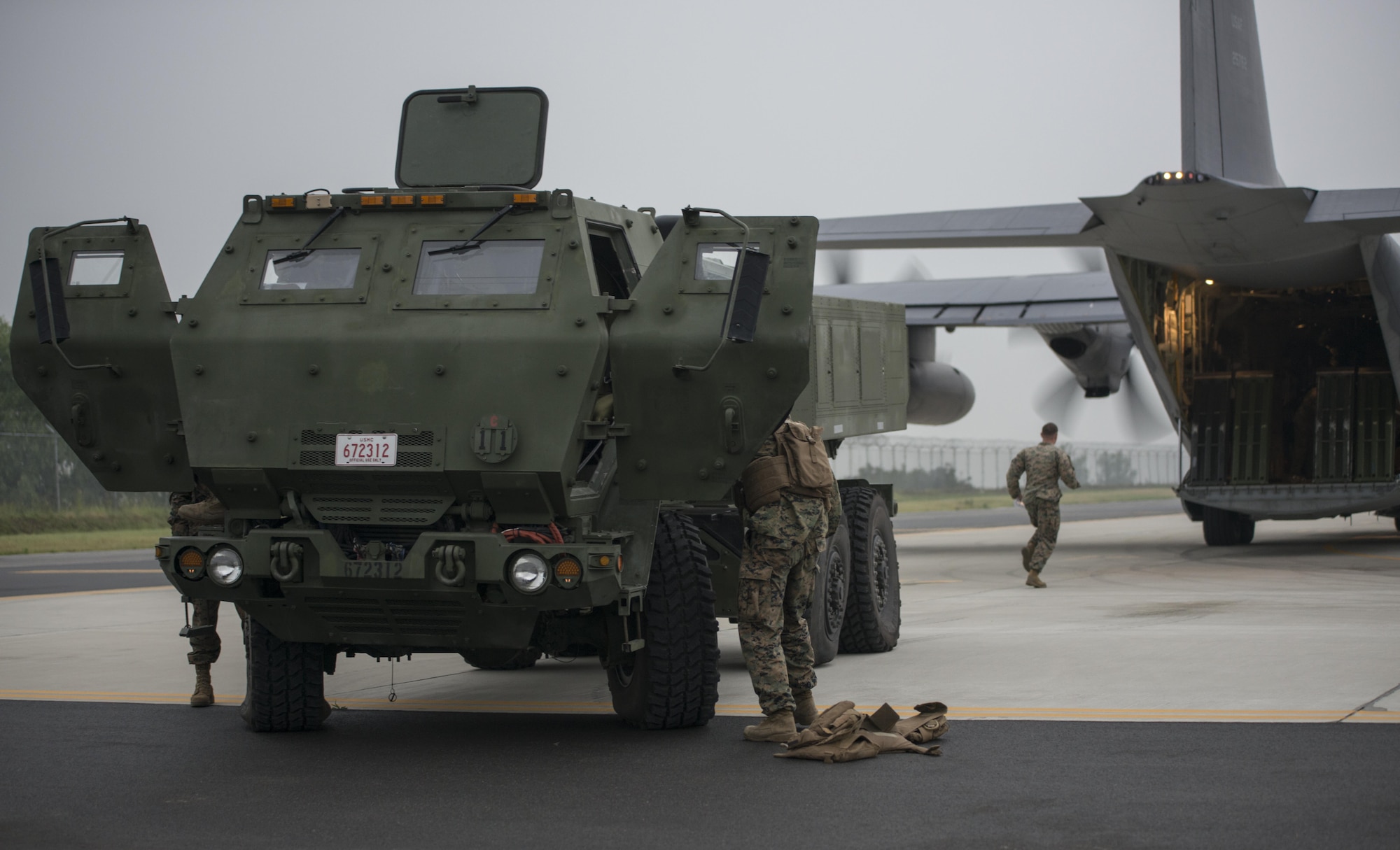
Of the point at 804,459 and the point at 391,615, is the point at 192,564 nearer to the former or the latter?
the point at 391,615

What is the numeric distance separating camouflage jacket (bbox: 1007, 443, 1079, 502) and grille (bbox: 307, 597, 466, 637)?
399 inches

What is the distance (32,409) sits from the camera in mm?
39312

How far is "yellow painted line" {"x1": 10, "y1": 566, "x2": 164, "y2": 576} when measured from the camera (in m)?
20.9

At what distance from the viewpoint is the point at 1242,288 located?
22.0 m

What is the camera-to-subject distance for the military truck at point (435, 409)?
7211 mm

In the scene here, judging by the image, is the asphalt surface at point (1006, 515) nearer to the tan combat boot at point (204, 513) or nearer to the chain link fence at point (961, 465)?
the chain link fence at point (961, 465)

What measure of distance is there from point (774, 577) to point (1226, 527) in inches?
681

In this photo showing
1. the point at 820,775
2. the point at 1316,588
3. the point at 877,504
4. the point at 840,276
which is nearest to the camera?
the point at 820,775

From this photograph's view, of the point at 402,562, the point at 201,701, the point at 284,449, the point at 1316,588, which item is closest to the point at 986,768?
the point at 402,562

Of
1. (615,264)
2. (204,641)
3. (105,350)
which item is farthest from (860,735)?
(105,350)

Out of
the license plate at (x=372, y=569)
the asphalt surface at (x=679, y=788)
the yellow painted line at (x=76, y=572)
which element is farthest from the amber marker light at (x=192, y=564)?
the yellow painted line at (x=76, y=572)

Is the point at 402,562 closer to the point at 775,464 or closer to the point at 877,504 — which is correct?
the point at 775,464

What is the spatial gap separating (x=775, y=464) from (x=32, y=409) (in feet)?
118

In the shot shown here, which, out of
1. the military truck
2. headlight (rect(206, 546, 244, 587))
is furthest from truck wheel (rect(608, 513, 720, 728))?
headlight (rect(206, 546, 244, 587))
